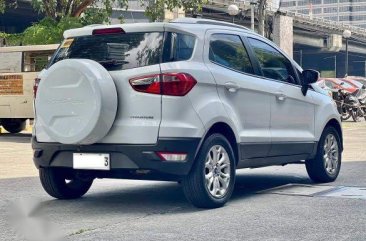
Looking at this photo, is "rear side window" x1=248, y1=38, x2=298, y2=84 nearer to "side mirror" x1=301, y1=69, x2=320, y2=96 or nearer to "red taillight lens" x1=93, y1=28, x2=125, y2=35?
"side mirror" x1=301, y1=69, x2=320, y2=96

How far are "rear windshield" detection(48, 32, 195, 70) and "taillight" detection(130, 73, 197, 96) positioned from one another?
161 mm

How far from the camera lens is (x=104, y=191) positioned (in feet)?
26.4

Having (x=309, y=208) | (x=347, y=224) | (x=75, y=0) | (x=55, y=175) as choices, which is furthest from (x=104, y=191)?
(x=75, y=0)

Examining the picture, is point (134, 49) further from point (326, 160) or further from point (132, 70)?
point (326, 160)

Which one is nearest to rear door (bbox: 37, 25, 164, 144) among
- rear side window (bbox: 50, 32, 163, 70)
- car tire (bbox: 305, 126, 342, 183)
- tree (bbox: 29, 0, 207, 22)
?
rear side window (bbox: 50, 32, 163, 70)

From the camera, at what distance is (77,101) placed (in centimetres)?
629

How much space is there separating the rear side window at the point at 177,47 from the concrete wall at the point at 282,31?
45342 millimetres

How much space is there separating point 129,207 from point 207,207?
773 millimetres

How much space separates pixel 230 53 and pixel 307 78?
60.1 inches

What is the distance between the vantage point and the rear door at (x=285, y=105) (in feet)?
25.3

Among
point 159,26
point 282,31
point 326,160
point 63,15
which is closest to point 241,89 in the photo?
point 159,26

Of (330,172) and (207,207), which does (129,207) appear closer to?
(207,207)

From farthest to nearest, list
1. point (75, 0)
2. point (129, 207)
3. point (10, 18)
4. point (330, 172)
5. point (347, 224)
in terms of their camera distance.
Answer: point (10, 18) < point (75, 0) < point (330, 172) < point (129, 207) < point (347, 224)

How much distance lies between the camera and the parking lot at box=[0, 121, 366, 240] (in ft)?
18.1
